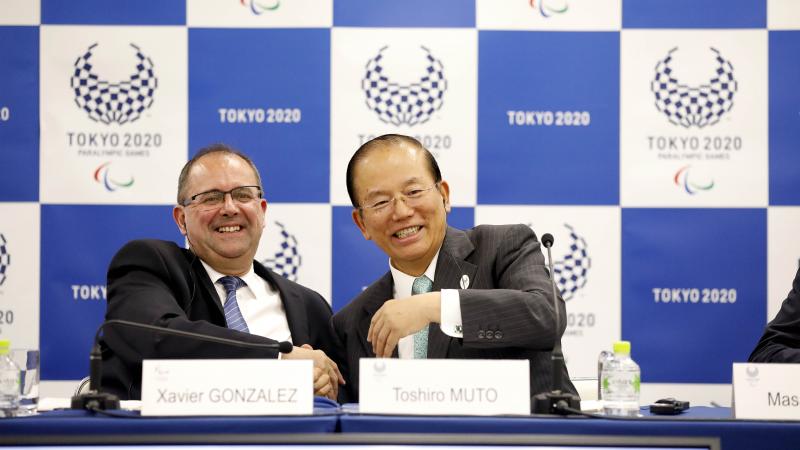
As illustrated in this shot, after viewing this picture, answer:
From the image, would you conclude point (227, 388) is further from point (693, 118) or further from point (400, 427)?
point (693, 118)

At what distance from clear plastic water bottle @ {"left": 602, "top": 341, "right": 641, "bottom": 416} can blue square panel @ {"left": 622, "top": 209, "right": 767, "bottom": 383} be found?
2.01 meters

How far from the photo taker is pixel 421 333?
2926mm

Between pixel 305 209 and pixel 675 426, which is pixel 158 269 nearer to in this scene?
pixel 305 209

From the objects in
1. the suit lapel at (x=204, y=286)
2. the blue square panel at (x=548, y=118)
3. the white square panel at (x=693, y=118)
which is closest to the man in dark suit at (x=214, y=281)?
the suit lapel at (x=204, y=286)

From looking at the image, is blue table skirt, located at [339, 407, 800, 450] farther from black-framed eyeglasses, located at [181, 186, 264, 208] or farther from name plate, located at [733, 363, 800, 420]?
black-framed eyeglasses, located at [181, 186, 264, 208]

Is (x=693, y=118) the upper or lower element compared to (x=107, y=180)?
upper

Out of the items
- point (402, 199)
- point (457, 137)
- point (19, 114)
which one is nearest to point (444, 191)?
point (402, 199)

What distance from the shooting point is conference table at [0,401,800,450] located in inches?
71.0

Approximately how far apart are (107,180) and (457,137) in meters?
1.68

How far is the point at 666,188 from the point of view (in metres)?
4.13

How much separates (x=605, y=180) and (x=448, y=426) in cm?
256

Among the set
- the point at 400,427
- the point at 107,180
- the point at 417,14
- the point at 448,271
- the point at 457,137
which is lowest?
the point at 400,427

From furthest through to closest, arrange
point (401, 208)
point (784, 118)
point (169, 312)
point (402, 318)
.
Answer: point (784, 118)
point (401, 208)
point (169, 312)
point (402, 318)

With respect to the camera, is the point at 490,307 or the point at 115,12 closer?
the point at 490,307
